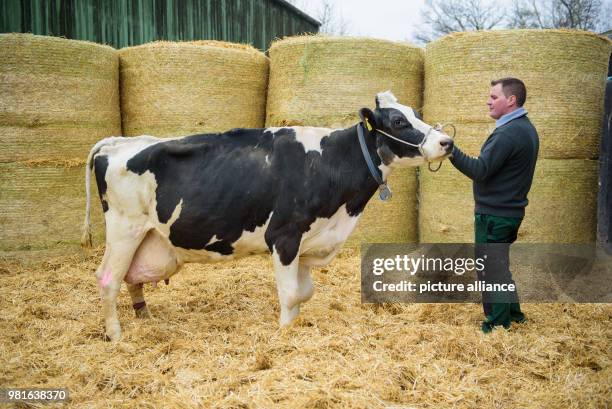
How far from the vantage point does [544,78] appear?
5.43 meters

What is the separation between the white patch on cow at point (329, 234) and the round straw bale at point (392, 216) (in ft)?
7.54

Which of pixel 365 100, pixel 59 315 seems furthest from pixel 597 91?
pixel 59 315

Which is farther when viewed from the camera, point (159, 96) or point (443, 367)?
point (159, 96)

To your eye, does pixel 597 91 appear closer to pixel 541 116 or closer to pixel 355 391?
pixel 541 116

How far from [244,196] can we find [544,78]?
3367 millimetres

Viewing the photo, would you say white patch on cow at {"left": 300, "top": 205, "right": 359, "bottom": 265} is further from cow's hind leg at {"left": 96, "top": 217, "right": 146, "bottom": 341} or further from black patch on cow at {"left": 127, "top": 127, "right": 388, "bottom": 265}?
cow's hind leg at {"left": 96, "top": 217, "right": 146, "bottom": 341}

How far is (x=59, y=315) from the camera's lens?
4.55 metres

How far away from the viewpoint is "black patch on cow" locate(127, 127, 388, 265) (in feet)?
12.8

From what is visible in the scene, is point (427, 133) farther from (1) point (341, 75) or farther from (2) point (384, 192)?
(1) point (341, 75)

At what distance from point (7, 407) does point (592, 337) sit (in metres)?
3.68

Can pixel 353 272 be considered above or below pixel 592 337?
below

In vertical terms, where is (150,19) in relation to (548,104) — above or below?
above

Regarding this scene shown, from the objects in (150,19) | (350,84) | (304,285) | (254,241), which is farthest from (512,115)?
(150,19)

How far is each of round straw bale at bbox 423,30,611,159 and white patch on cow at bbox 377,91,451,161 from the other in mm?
2123
